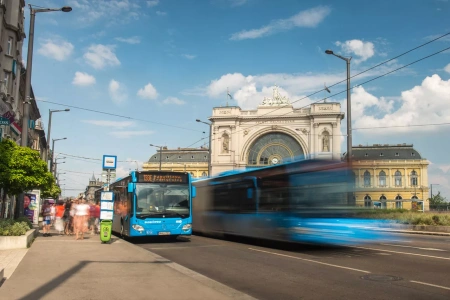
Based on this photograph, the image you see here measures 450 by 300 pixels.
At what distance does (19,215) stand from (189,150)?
4268 inches

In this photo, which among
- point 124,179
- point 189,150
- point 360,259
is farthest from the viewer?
point 189,150

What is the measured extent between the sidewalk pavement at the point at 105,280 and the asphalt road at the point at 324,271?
91 cm

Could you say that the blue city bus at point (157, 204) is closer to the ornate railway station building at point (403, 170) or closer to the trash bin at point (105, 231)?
the trash bin at point (105, 231)

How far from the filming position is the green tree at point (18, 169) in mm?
16603

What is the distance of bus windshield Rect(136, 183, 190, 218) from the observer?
711 inches

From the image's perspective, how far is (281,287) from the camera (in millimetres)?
8703

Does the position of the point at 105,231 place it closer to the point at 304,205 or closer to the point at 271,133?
the point at 304,205

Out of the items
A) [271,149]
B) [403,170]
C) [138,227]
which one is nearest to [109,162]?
[138,227]

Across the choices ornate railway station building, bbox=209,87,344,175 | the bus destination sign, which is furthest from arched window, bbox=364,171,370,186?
ornate railway station building, bbox=209,87,344,175

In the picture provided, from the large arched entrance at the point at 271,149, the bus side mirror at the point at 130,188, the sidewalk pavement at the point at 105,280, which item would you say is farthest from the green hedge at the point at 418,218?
the large arched entrance at the point at 271,149

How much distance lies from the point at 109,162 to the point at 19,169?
3.75m

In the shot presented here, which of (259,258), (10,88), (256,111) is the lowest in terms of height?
(259,258)

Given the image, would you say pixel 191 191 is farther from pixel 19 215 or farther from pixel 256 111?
pixel 256 111

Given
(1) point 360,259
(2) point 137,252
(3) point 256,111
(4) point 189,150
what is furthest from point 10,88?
(4) point 189,150
